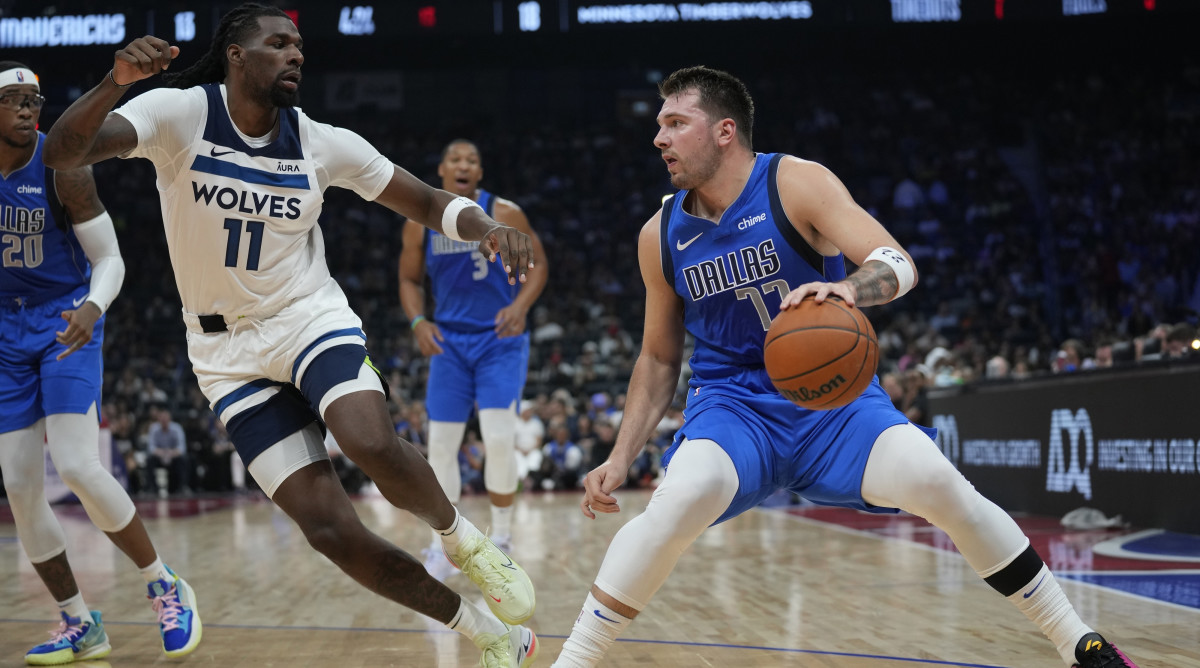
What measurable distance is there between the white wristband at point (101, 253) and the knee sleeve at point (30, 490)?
602 millimetres

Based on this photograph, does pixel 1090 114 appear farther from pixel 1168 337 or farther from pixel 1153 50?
pixel 1168 337

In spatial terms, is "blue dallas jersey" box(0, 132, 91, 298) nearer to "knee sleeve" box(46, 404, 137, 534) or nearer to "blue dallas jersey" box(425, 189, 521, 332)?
"knee sleeve" box(46, 404, 137, 534)

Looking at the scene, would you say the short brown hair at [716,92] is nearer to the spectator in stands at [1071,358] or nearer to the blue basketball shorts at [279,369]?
the blue basketball shorts at [279,369]

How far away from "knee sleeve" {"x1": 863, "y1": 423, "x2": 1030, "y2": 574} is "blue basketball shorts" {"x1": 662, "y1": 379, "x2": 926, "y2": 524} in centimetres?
8

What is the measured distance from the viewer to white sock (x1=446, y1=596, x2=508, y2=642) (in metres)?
3.58

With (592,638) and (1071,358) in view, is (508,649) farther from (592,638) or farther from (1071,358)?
(1071,358)

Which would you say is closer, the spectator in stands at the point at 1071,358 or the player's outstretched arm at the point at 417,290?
the player's outstretched arm at the point at 417,290

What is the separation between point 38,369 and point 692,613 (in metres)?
2.97

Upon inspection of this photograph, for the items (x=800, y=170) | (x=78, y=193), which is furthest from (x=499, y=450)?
(x=800, y=170)

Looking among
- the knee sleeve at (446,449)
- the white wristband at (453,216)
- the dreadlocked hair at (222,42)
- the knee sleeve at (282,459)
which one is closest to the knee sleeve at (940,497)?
the white wristband at (453,216)

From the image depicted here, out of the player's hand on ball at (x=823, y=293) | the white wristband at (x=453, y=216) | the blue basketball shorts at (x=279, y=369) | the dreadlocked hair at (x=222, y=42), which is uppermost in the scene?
the dreadlocked hair at (x=222, y=42)

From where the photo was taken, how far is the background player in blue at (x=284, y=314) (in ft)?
11.1

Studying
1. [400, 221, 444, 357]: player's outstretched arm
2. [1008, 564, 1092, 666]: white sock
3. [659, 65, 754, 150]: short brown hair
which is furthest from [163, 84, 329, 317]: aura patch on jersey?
[400, 221, 444, 357]: player's outstretched arm

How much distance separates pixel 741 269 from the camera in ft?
10.9
